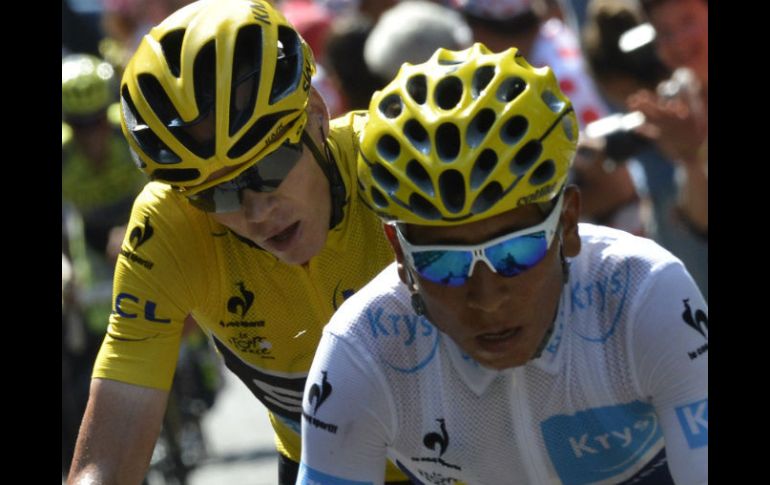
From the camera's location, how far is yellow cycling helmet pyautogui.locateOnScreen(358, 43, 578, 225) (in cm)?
352

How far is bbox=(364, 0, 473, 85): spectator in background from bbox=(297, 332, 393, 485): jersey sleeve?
337 cm

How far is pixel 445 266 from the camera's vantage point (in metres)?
3.53

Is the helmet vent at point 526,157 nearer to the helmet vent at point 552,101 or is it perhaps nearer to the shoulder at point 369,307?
the helmet vent at point 552,101

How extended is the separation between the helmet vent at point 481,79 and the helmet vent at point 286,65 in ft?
2.97

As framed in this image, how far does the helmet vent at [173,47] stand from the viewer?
14.7 feet

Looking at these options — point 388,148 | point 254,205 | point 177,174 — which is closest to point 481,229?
point 388,148

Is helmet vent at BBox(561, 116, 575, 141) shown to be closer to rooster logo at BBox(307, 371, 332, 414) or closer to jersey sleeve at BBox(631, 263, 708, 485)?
jersey sleeve at BBox(631, 263, 708, 485)

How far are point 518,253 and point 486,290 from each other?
0.10 m

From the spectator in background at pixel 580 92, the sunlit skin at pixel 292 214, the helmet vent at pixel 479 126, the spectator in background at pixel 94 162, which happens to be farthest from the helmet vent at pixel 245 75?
the spectator in background at pixel 94 162

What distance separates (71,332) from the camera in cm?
979

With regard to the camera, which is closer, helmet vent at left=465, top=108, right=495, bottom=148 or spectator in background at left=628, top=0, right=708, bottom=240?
helmet vent at left=465, top=108, right=495, bottom=148

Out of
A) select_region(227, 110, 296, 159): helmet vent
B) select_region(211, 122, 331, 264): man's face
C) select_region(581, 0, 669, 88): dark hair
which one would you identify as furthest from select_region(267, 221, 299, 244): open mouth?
select_region(581, 0, 669, 88): dark hair
